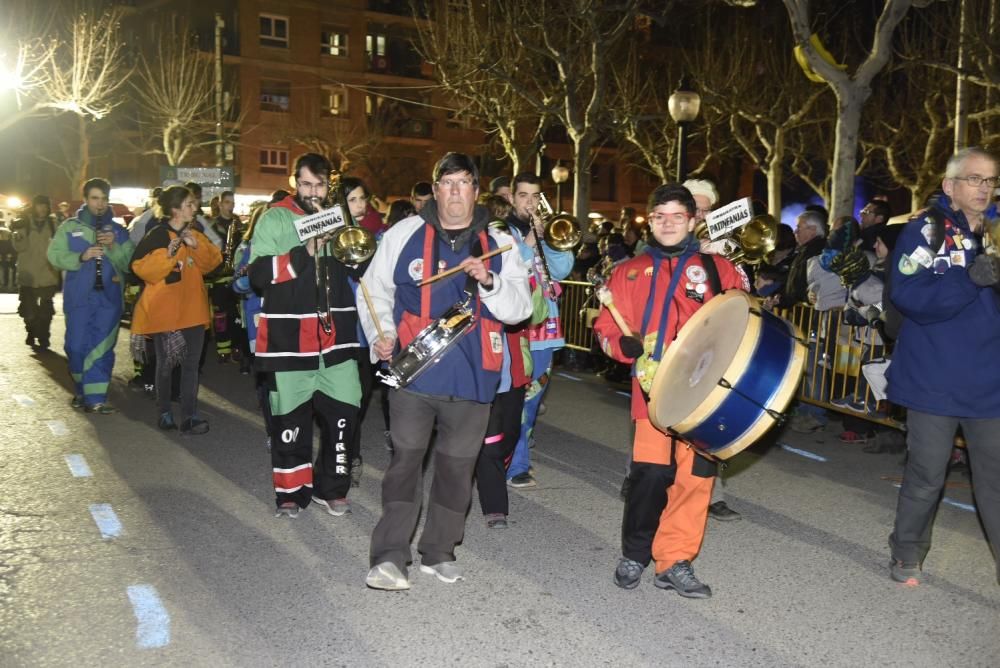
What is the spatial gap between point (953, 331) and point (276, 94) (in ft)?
167

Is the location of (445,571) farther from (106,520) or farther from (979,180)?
(979,180)

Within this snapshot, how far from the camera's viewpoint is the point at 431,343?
14.8 feet

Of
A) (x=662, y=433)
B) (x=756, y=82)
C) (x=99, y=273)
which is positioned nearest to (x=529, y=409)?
(x=662, y=433)

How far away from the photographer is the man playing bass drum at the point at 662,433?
4.72m

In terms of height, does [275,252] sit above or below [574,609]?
above

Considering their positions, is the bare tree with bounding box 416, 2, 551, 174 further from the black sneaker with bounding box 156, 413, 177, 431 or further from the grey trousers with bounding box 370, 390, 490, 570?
the grey trousers with bounding box 370, 390, 490, 570

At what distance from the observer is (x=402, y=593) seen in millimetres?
4742

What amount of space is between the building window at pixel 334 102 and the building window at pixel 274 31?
3.23 meters

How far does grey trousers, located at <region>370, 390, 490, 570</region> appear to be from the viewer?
4.71m

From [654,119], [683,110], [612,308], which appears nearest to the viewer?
[612,308]

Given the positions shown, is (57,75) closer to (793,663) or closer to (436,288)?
(436,288)

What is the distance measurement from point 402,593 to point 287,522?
4.63ft

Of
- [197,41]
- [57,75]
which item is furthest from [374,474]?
[197,41]

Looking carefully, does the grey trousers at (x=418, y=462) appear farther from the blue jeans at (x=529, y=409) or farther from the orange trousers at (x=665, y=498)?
the blue jeans at (x=529, y=409)
